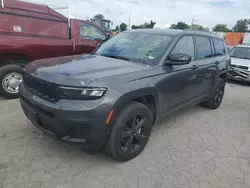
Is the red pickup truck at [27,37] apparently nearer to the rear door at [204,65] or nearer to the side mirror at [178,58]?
the rear door at [204,65]

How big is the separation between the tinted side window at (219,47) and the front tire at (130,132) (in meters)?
2.84

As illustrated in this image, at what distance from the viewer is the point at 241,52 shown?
9.40 m

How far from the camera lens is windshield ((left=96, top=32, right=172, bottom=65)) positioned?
10.5ft


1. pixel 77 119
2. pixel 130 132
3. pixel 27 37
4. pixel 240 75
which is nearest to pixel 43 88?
pixel 77 119

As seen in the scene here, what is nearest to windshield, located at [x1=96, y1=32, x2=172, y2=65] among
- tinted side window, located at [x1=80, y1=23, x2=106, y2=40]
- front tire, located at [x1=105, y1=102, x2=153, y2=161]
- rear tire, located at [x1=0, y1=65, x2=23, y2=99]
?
front tire, located at [x1=105, y1=102, x2=153, y2=161]

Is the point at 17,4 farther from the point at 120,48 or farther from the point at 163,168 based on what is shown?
the point at 163,168

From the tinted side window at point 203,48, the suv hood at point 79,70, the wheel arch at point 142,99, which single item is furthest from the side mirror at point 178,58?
the tinted side window at point 203,48

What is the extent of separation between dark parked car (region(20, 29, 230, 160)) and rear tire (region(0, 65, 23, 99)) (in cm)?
223

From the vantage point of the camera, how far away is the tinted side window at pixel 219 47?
4816 millimetres

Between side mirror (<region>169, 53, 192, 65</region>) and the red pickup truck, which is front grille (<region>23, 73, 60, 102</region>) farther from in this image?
the red pickup truck

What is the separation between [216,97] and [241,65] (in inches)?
173

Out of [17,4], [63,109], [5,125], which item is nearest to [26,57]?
[17,4]

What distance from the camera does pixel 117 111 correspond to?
8.04ft

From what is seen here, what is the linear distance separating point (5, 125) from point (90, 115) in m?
2.20
